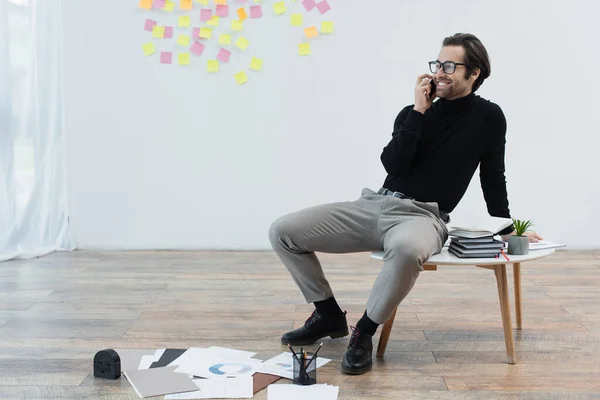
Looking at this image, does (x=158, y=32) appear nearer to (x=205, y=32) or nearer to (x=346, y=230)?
(x=205, y=32)

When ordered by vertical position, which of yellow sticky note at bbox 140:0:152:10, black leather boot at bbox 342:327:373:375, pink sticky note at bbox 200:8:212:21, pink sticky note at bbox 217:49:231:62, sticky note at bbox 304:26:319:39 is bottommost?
black leather boot at bbox 342:327:373:375

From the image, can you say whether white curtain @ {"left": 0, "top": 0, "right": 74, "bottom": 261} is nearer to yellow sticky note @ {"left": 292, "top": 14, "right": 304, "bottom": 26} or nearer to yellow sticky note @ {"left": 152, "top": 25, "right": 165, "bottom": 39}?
yellow sticky note @ {"left": 152, "top": 25, "right": 165, "bottom": 39}

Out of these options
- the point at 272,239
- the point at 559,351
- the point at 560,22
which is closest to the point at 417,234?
the point at 272,239

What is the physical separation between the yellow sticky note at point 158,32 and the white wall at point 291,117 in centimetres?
6

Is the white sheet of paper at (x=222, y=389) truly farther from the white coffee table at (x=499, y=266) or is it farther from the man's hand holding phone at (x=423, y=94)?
the man's hand holding phone at (x=423, y=94)

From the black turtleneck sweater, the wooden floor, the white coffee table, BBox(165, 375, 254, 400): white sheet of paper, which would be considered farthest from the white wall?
BBox(165, 375, 254, 400): white sheet of paper

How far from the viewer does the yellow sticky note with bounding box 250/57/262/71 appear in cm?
427

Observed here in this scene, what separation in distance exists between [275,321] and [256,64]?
6.25 ft

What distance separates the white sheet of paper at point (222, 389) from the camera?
6.66 feet

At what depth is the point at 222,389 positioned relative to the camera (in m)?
2.07

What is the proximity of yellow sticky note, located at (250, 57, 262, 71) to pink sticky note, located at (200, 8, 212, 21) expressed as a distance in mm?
335

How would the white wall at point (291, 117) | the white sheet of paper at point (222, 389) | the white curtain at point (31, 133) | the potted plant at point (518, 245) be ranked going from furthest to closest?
the white wall at point (291, 117) < the white curtain at point (31, 133) < the potted plant at point (518, 245) < the white sheet of paper at point (222, 389)

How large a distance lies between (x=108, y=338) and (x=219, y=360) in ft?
1.55

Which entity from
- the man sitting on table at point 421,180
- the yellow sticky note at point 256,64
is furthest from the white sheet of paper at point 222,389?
the yellow sticky note at point 256,64
